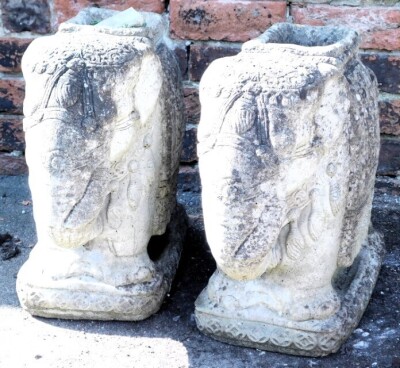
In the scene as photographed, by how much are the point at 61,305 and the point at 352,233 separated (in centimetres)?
58

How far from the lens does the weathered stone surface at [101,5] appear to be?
2.25 m

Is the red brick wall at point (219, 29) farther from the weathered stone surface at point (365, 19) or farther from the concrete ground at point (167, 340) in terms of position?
the concrete ground at point (167, 340)

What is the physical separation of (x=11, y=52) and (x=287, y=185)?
3.45 ft

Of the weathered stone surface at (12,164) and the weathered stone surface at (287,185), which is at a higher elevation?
the weathered stone surface at (287,185)

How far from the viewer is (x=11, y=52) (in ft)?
7.70

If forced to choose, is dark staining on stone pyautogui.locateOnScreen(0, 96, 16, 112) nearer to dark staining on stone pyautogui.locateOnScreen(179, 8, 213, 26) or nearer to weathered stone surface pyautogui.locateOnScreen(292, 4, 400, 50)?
dark staining on stone pyautogui.locateOnScreen(179, 8, 213, 26)

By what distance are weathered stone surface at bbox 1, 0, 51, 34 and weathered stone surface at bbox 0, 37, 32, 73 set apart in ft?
0.09

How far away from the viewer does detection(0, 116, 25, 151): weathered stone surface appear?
7.96 feet

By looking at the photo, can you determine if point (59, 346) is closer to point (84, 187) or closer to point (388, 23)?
point (84, 187)

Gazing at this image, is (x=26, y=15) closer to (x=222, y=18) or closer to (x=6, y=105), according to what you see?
(x=6, y=105)

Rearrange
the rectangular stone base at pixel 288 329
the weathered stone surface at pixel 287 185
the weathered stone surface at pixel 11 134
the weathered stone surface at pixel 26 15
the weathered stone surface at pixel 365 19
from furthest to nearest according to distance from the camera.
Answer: the weathered stone surface at pixel 11 134 → the weathered stone surface at pixel 26 15 → the weathered stone surface at pixel 365 19 → the rectangular stone base at pixel 288 329 → the weathered stone surface at pixel 287 185

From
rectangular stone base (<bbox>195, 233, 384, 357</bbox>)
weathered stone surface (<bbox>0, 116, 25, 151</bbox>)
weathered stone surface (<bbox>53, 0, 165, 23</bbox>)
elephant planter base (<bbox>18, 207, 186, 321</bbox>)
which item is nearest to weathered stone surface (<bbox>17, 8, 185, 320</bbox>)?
elephant planter base (<bbox>18, 207, 186, 321</bbox>)

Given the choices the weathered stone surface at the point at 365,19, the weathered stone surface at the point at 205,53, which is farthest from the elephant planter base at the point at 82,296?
the weathered stone surface at the point at 365,19

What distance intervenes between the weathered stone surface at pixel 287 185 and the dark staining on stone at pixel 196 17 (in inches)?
17.0
